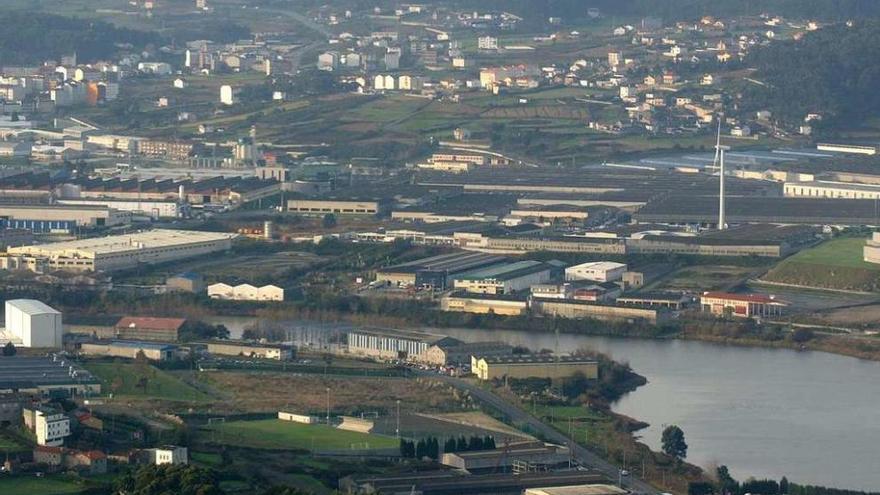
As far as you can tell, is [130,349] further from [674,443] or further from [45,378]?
[674,443]

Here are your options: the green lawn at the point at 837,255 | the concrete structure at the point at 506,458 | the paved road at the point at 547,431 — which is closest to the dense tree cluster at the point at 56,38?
the green lawn at the point at 837,255

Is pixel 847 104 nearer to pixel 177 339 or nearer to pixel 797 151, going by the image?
pixel 797 151

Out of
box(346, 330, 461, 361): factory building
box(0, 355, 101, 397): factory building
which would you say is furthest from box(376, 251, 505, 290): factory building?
box(0, 355, 101, 397): factory building

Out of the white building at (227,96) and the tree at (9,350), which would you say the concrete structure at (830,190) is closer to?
the white building at (227,96)

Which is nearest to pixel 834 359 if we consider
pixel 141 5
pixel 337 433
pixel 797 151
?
pixel 337 433

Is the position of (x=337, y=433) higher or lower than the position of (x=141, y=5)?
lower

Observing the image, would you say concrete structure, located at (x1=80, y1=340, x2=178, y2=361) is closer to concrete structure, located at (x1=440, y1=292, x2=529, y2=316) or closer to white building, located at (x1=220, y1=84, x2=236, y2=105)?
concrete structure, located at (x1=440, y1=292, x2=529, y2=316)
